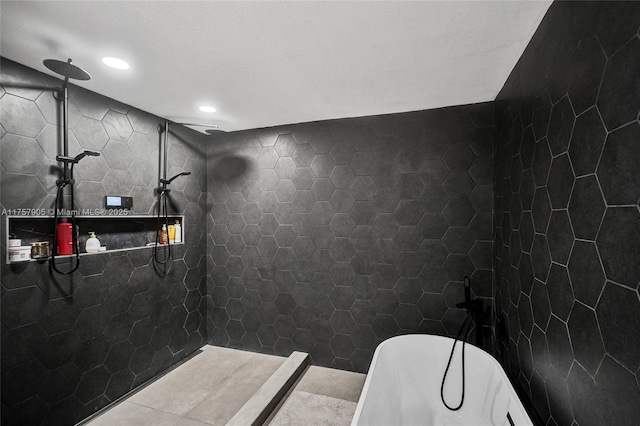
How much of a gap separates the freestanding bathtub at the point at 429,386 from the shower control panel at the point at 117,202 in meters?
2.32

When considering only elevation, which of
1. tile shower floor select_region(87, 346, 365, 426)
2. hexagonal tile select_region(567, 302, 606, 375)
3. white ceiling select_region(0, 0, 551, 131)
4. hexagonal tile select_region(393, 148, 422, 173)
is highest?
white ceiling select_region(0, 0, 551, 131)

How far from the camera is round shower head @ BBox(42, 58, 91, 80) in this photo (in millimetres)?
1467

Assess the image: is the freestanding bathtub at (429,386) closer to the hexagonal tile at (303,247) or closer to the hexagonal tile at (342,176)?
the hexagonal tile at (303,247)

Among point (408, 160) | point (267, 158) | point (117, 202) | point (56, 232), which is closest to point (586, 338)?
point (408, 160)

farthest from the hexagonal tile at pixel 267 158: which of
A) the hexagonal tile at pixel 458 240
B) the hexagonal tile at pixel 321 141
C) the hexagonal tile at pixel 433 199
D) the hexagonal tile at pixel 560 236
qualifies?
the hexagonal tile at pixel 560 236

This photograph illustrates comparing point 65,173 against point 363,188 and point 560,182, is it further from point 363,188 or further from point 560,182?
point 560,182

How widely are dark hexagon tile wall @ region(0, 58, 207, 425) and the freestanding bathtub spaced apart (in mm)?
2062

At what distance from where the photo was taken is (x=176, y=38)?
4.96 feet

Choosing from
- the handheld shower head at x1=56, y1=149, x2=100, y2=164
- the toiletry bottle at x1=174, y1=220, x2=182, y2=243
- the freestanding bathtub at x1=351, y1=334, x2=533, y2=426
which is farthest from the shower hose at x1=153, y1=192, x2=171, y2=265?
the freestanding bathtub at x1=351, y1=334, x2=533, y2=426

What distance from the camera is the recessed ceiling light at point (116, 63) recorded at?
1705 millimetres

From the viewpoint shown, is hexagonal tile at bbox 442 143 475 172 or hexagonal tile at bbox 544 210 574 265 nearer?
hexagonal tile at bbox 544 210 574 265

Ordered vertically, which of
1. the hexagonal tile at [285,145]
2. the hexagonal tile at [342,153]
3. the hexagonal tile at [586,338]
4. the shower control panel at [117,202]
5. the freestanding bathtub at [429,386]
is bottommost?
the freestanding bathtub at [429,386]

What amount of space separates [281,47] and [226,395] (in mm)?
2722

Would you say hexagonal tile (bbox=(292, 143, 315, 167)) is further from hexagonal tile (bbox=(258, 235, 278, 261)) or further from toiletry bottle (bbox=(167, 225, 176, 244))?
toiletry bottle (bbox=(167, 225, 176, 244))
